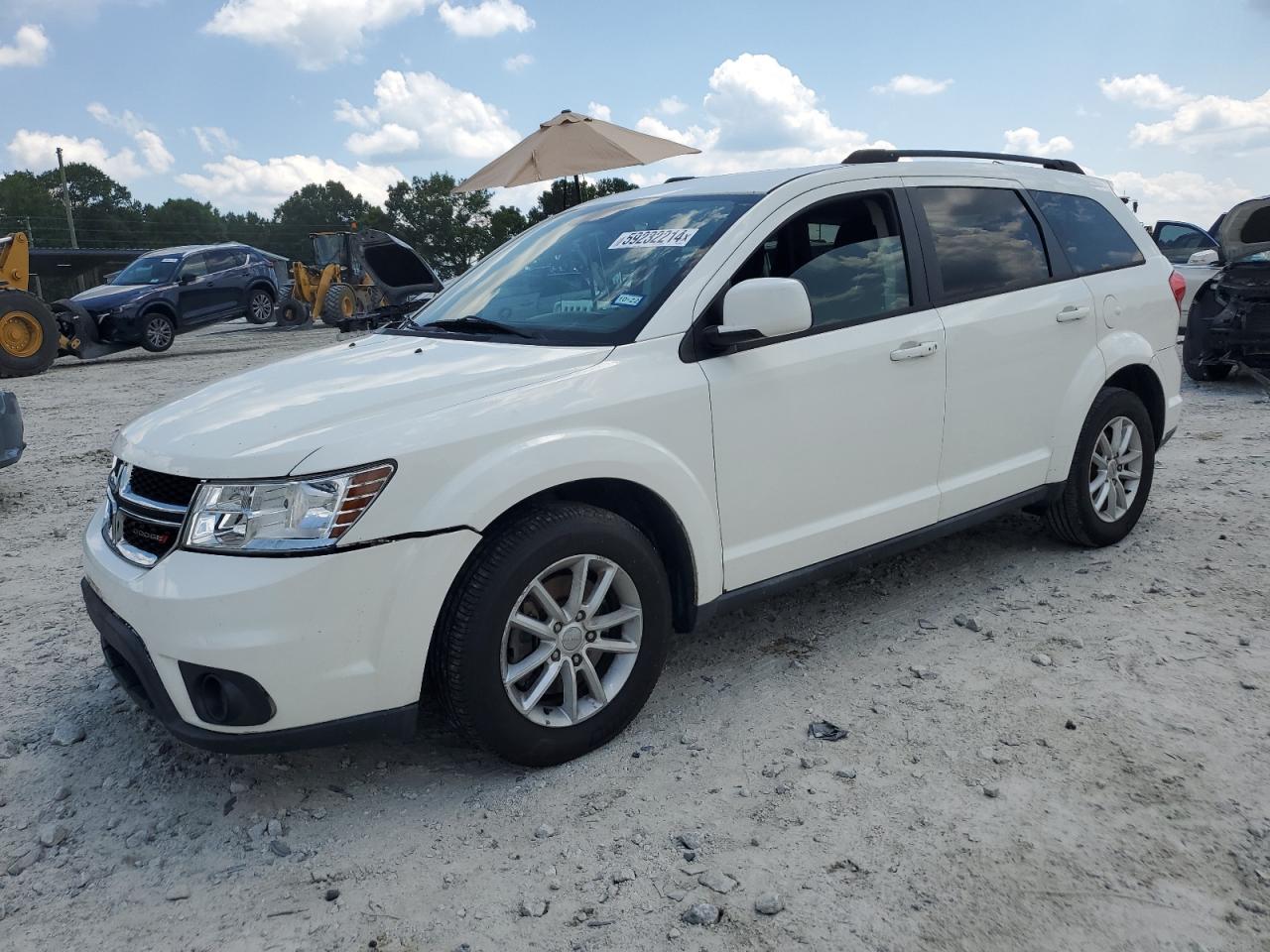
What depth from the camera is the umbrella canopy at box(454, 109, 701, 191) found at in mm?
11602

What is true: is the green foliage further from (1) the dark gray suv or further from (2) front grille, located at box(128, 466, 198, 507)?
(2) front grille, located at box(128, 466, 198, 507)

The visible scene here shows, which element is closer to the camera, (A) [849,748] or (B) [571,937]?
(B) [571,937]

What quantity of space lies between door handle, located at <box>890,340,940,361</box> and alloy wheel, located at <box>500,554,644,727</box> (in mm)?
1382

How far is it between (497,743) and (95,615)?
4.23 ft

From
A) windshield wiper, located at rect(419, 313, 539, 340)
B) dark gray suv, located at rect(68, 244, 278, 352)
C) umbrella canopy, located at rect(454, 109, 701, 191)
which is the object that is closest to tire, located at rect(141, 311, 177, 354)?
dark gray suv, located at rect(68, 244, 278, 352)

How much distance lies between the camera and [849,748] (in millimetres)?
3084

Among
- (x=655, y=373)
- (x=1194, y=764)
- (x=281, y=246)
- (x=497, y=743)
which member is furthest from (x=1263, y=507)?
(x=281, y=246)

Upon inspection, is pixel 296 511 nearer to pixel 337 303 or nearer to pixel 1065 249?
pixel 1065 249

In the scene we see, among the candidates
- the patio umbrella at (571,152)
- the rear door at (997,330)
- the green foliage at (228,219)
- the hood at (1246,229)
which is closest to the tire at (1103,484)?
the rear door at (997,330)

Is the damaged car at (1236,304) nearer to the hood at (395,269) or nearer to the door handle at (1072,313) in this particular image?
the door handle at (1072,313)

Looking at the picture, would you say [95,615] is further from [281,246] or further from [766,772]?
[281,246]

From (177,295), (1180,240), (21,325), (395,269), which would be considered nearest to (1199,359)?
(1180,240)

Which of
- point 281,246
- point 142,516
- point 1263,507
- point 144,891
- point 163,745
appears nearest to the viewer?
point 144,891

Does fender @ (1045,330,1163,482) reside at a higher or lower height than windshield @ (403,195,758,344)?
lower
